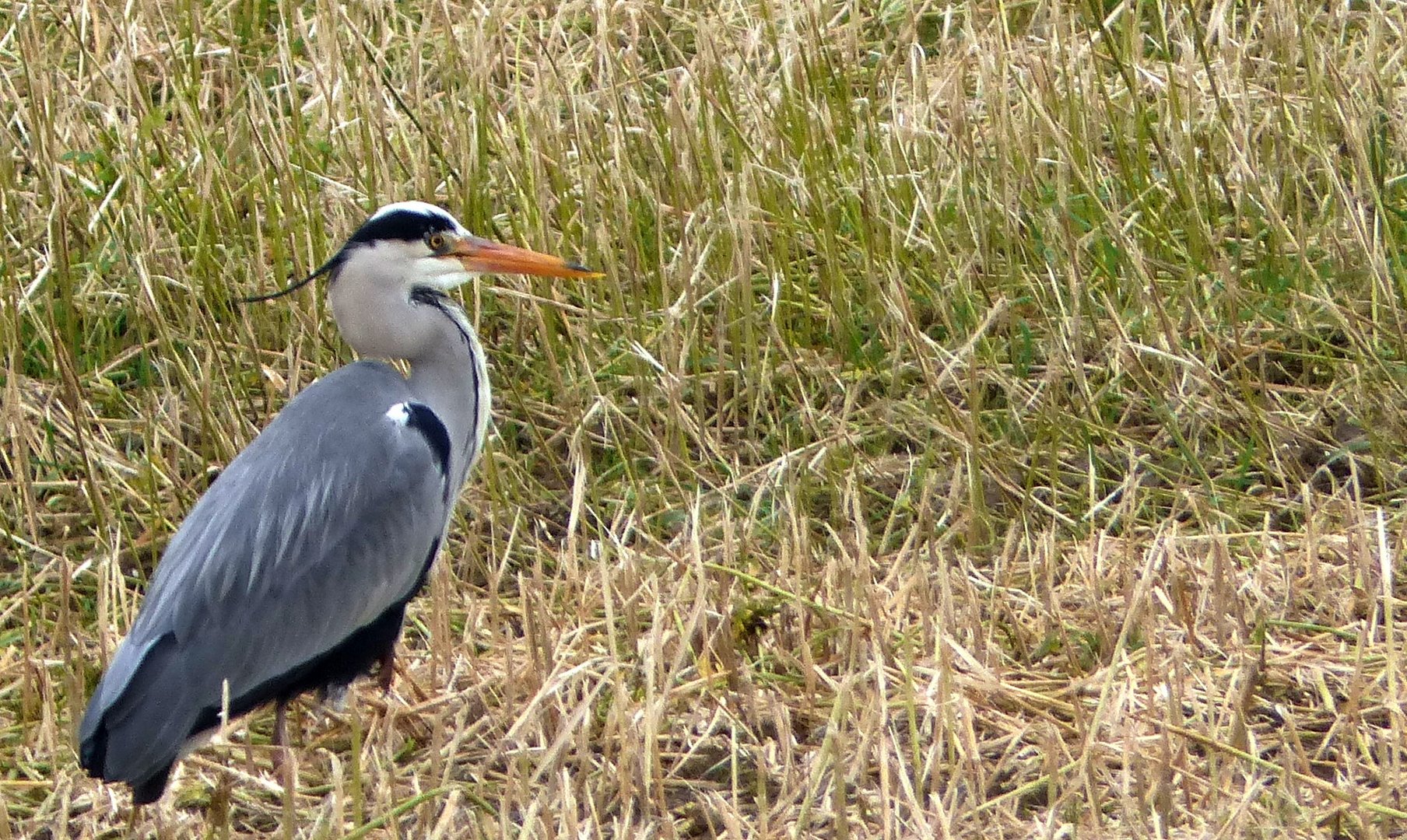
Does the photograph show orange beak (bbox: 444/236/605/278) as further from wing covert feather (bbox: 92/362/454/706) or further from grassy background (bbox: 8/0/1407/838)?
grassy background (bbox: 8/0/1407/838)

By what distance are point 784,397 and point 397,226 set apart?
1270mm

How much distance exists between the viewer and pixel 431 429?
3.98m

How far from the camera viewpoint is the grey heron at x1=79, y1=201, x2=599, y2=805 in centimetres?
340

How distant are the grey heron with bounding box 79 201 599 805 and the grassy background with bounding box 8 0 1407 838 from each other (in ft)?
0.54

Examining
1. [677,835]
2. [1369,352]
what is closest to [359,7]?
[1369,352]

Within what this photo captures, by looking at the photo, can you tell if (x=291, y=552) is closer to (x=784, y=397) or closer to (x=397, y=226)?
(x=397, y=226)

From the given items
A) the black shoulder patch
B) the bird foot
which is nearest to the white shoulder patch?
the black shoulder patch

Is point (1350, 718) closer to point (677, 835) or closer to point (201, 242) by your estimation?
point (677, 835)

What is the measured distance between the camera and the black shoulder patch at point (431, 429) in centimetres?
395

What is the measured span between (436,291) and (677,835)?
1548 millimetres

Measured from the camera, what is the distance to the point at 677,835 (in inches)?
124

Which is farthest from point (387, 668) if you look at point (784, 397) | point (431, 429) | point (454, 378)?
point (784, 397)

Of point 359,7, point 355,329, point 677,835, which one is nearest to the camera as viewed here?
point 677,835

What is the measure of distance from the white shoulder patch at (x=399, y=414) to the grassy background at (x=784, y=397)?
42 cm
